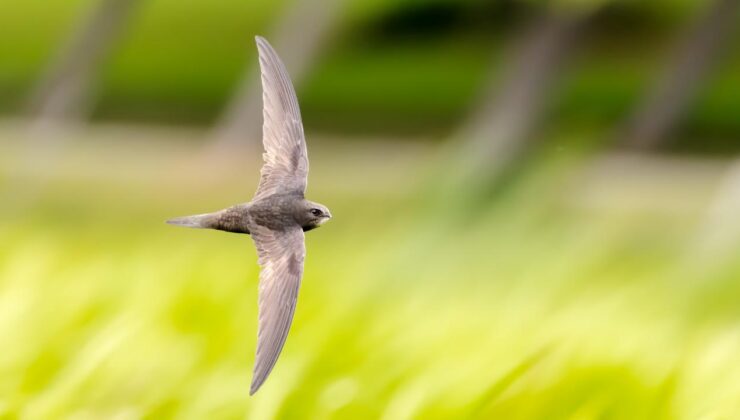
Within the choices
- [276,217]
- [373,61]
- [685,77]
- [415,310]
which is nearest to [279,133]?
[276,217]

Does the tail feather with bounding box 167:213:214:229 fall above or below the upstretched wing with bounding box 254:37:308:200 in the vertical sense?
below

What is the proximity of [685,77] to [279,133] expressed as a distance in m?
7.91

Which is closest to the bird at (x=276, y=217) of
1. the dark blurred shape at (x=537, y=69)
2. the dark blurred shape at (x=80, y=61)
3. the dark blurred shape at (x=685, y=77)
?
the dark blurred shape at (x=537, y=69)

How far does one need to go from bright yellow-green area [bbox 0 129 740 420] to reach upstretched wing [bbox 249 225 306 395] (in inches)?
17.0

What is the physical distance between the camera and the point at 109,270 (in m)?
2.04

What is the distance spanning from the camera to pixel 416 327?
180 centimetres

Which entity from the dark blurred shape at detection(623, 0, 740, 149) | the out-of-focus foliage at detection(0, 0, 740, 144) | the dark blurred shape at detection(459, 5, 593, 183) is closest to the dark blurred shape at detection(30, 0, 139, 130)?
the dark blurred shape at detection(459, 5, 593, 183)

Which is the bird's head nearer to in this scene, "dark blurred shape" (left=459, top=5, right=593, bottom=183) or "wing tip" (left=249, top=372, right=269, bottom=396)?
"wing tip" (left=249, top=372, right=269, bottom=396)

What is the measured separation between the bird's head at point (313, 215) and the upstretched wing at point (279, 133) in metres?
0.08

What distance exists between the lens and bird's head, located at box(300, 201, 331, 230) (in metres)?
1.33

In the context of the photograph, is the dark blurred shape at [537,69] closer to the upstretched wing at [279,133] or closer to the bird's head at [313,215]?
the upstretched wing at [279,133]

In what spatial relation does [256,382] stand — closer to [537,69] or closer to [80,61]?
[537,69]

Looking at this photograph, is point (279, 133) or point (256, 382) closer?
point (256, 382)

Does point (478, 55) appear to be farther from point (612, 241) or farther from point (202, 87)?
point (612, 241)
